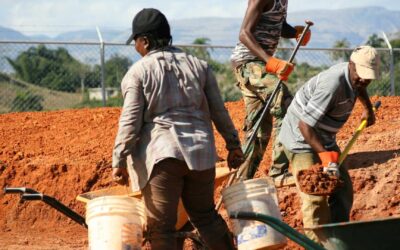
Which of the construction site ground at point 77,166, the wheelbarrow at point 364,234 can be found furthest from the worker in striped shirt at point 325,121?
the construction site ground at point 77,166

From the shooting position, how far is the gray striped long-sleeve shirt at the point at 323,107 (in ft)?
21.6

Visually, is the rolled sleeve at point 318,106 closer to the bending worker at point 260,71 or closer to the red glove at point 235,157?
the red glove at point 235,157

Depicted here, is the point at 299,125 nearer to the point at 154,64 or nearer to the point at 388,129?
the point at 154,64

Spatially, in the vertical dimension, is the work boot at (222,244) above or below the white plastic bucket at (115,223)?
below

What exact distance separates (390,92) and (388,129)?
701 centimetres

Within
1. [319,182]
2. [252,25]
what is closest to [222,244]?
[319,182]

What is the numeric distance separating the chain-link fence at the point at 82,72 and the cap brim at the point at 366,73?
360 inches

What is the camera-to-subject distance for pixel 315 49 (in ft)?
54.1

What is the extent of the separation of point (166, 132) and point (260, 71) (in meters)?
2.13

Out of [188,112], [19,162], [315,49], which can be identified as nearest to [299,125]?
[188,112]

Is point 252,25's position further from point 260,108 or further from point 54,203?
point 54,203

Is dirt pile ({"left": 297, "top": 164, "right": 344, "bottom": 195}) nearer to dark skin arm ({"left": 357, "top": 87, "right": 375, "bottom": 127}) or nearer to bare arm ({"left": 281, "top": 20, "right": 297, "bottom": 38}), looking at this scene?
dark skin arm ({"left": 357, "top": 87, "right": 375, "bottom": 127})

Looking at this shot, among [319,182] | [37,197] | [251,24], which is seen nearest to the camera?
[319,182]

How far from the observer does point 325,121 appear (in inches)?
267
